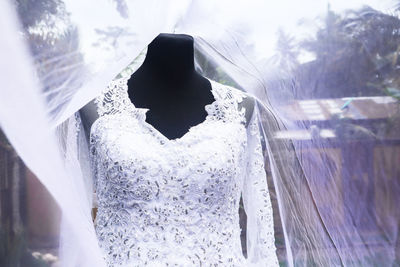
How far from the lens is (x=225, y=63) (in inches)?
56.4

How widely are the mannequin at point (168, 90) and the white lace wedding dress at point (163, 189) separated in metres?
0.03

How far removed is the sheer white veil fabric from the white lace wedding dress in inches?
2.9

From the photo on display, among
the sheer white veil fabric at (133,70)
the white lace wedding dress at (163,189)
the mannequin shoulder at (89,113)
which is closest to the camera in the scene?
the sheer white veil fabric at (133,70)

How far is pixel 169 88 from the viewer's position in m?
1.39

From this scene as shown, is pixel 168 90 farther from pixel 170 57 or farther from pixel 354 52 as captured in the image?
pixel 354 52

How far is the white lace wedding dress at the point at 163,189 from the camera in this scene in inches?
48.3

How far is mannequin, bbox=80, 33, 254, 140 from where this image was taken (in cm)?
135

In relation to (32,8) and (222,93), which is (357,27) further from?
(32,8)

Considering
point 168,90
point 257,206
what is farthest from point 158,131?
point 257,206

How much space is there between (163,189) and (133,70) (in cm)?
37

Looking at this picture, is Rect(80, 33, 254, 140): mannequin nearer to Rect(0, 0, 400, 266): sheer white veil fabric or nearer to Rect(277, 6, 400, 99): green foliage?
Rect(0, 0, 400, 266): sheer white veil fabric

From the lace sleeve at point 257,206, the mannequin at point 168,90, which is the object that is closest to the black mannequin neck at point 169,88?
the mannequin at point 168,90

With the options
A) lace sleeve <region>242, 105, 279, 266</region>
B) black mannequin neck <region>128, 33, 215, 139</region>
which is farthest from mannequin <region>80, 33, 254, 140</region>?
lace sleeve <region>242, 105, 279, 266</region>

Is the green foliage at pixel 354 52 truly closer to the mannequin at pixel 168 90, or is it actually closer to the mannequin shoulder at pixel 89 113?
the mannequin at pixel 168 90
